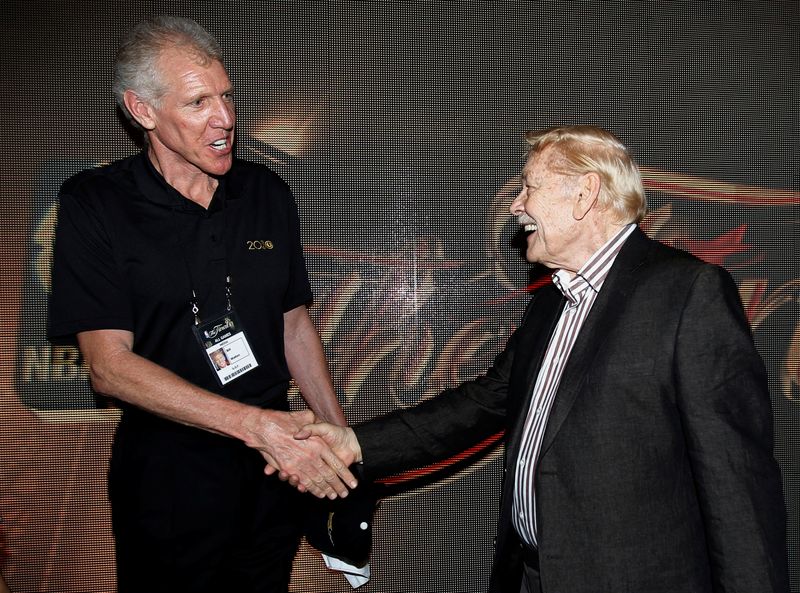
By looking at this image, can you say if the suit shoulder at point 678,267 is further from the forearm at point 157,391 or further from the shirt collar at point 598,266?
the forearm at point 157,391

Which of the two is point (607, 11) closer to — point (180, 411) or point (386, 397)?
point (386, 397)

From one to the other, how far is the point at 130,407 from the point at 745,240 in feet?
8.30

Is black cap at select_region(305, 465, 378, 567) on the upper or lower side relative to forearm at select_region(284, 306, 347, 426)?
lower

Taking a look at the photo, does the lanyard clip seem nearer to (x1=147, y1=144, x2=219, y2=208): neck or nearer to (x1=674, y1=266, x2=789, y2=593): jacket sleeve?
(x1=147, y1=144, x2=219, y2=208): neck

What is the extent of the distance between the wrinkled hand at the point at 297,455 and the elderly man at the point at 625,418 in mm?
521

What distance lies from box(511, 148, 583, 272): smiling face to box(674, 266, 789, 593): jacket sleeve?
41 centimetres

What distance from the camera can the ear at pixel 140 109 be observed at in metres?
2.03

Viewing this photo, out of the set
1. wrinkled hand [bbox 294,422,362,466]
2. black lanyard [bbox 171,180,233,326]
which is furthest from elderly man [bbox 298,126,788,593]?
black lanyard [bbox 171,180,233,326]

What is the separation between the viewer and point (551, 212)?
188cm

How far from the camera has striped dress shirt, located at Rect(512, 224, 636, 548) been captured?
1764 millimetres

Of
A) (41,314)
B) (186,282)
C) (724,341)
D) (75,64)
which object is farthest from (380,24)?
(724,341)

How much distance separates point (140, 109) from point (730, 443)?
174 centimetres

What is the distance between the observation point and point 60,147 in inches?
107

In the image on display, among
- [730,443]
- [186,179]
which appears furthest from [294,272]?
[730,443]
